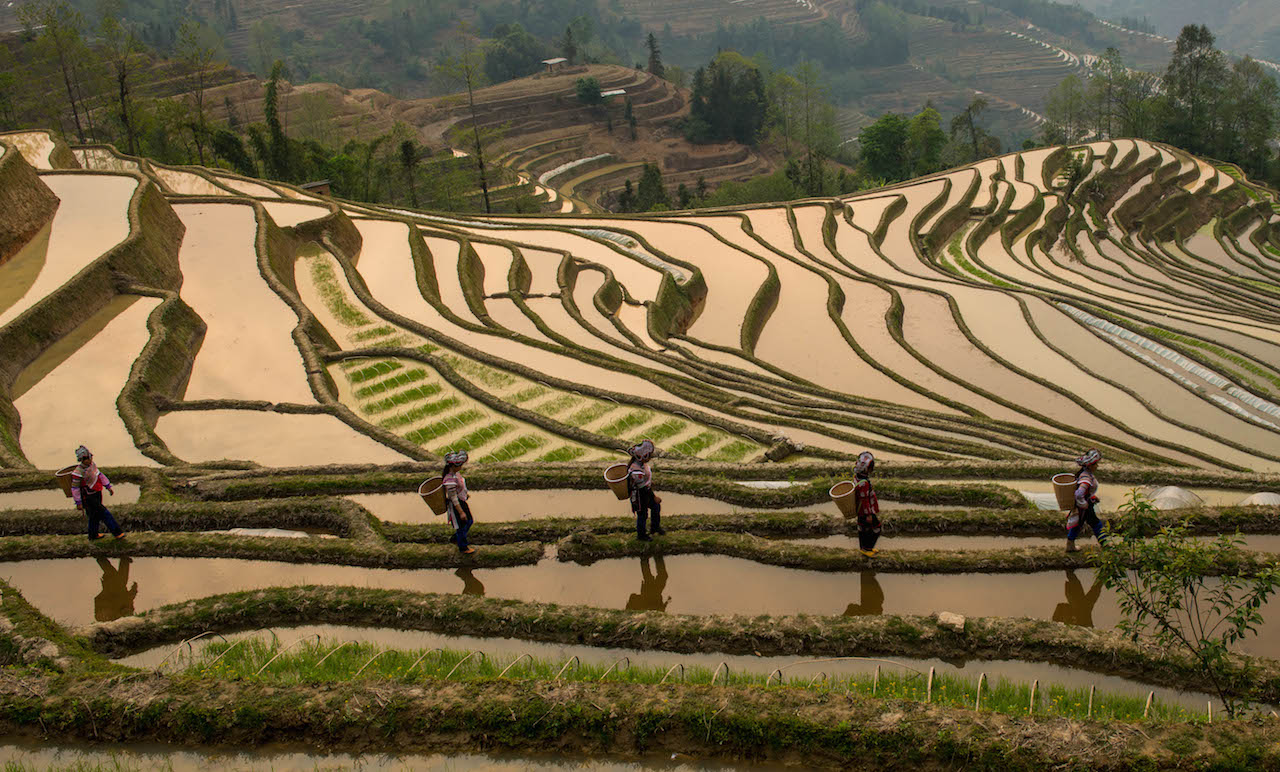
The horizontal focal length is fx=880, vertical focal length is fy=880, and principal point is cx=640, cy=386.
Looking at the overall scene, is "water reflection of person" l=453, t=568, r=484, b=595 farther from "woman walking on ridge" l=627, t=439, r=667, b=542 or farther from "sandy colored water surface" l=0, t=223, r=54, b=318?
"sandy colored water surface" l=0, t=223, r=54, b=318

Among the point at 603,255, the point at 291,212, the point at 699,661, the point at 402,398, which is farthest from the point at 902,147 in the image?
the point at 699,661

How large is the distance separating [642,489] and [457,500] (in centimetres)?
204

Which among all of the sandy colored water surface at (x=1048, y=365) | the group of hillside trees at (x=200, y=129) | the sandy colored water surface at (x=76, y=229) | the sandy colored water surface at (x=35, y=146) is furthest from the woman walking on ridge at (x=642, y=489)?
the group of hillside trees at (x=200, y=129)

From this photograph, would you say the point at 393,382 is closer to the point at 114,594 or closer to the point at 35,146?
the point at 114,594

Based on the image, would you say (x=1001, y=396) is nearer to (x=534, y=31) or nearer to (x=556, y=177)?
(x=556, y=177)

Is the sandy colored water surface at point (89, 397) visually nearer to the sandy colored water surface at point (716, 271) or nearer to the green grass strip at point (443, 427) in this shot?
the green grass strip at point (443, 427)

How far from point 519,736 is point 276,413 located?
1167 centimetres

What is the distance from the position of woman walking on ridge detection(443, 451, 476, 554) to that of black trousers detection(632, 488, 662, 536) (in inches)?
75.1

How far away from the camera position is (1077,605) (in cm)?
891

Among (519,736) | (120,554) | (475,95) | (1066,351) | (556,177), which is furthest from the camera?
(475,95)

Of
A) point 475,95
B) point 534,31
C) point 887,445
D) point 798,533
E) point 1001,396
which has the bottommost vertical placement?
→ point 1001,396

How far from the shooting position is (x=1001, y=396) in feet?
75.8

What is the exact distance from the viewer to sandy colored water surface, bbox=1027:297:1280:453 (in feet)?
70.6

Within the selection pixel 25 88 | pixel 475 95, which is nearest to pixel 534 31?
pixel 475 95
